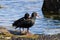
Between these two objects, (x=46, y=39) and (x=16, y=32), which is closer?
(x=46, y=39)

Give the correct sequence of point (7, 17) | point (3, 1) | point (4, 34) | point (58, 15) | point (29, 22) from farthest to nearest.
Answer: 1. point (3, 1)
2. point (58, 15)
3. point (7, 17)
4. point (29, 22)
5. point (4, 34)

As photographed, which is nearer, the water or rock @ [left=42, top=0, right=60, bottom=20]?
the water

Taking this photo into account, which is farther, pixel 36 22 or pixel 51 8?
pixel 51 8

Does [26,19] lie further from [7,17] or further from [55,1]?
[55,1]

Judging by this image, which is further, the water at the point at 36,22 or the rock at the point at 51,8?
the rock at the point at 51,8

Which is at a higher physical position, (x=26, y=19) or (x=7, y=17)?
(x=26, y=19)

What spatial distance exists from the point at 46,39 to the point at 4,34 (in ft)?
8.06

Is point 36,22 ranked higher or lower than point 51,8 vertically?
higher

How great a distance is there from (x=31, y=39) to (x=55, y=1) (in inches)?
695

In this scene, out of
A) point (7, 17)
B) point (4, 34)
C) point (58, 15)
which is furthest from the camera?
point (58, 15)

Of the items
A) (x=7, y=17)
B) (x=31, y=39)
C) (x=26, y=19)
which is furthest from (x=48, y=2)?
(x=31, y=39)

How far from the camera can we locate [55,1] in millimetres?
29062

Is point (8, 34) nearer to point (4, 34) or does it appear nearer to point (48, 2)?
point (4, 34)

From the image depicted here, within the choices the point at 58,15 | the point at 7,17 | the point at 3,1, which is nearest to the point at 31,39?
the point at 7,17
